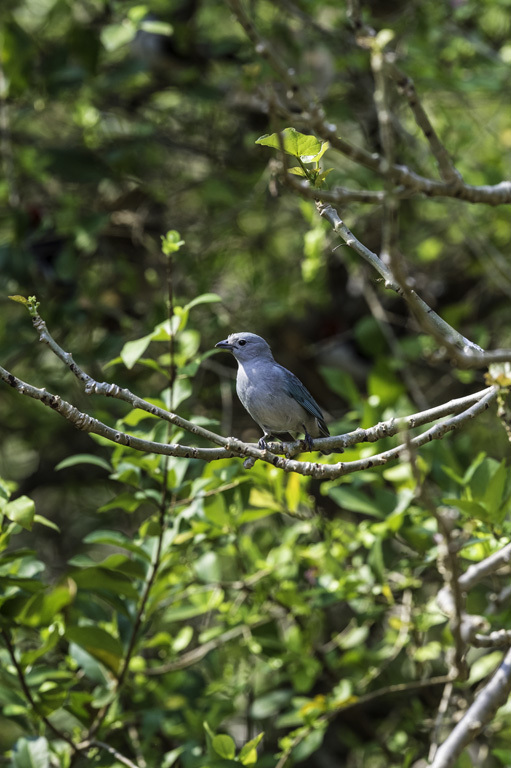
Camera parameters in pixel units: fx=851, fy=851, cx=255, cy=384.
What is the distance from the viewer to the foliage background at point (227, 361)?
12.4 ft

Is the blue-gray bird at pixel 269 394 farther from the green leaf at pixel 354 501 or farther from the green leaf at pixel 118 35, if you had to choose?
the green leaf at pixel 118 35

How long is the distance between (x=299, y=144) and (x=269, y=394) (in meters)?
1.57

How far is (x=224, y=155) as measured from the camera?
6.46 m

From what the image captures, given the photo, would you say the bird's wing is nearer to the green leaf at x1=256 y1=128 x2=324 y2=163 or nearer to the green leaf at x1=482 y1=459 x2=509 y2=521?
the green leaf at x1=482 y1=459 x2=509 y2=521

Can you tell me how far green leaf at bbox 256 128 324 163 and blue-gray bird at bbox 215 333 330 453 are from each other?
1.48m

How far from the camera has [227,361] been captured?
6.23 metres

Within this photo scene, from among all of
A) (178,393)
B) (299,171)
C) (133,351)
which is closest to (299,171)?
(299,171)

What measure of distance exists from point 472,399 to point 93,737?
2.13 m

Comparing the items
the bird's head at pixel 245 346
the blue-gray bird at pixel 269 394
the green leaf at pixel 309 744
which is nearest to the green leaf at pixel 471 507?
the blue-gray bird at pixel 269 394

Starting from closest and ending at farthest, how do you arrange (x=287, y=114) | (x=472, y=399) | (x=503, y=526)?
1. (x=287, y=114)
2. (x=472, y=399)
3. (x=503, y=526)

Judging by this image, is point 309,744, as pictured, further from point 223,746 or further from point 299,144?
point 299,144

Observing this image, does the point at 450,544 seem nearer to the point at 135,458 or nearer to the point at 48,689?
the point at 135,458

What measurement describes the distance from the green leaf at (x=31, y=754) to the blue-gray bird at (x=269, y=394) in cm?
149

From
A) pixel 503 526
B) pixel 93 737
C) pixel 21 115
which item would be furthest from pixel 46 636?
pixel 21 115
